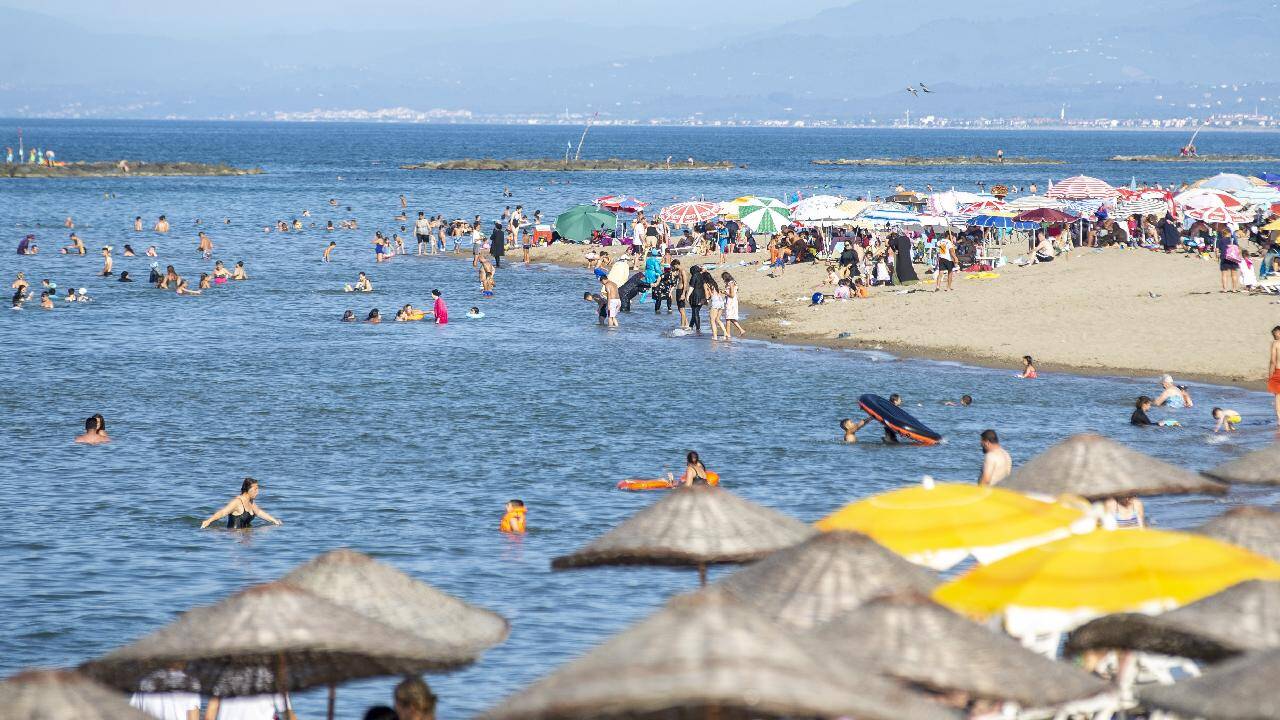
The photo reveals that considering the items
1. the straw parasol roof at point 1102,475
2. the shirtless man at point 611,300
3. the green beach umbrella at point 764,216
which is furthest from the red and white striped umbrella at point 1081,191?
the straw parasol roof at point 1102,475

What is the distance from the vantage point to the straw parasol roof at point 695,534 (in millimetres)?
11266

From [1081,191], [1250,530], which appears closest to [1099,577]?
[1250,530]

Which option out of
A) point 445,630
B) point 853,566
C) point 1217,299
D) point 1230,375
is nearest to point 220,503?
point 445,630

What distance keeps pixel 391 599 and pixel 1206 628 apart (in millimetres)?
4913

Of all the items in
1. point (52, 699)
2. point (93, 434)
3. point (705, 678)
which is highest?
point (705, 678)

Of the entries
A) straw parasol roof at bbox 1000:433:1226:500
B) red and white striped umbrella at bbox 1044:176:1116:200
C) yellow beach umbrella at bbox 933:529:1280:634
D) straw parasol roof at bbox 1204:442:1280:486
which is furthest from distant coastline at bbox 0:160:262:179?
yellow beach umbrella at bbox 933:529:1280:634

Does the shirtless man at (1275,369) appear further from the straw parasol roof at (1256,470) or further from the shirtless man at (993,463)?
the straw parasol roof at (1256,470)

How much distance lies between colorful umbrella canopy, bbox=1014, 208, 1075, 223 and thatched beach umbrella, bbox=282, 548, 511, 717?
36893 mm

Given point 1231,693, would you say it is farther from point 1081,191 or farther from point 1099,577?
point 1081,191

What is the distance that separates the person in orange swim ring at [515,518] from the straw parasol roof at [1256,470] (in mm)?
8283

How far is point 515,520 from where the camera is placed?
19250mm

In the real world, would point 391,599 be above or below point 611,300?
above

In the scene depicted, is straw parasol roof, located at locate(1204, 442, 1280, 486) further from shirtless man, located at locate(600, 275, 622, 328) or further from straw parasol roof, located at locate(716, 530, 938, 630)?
shirtless man, located at locate(600, 275, 622, 328)

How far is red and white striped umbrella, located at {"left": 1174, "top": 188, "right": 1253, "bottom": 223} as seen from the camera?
42.5 m
